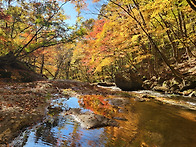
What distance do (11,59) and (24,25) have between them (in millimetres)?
4047

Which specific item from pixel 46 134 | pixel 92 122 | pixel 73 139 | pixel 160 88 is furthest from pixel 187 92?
pixel 46 134

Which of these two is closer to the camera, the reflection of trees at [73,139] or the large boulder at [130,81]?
the reflection of trees at [73,139]

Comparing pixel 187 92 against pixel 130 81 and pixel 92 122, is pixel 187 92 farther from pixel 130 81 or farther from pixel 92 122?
pixel 92 122

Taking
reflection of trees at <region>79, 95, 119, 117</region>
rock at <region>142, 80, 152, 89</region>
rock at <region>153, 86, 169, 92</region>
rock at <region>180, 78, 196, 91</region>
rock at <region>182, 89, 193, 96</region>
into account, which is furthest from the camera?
rock at <region>142, 80, 152, 89</region>

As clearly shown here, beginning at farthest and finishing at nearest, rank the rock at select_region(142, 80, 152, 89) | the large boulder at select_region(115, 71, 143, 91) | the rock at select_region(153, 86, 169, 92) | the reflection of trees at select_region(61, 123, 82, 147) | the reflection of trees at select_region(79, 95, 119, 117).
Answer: the large boulder at select_region(115, 71, 143, 91) < the rock at select_region(142, 80, 152, 89) < the rock at select_region(153, 86, 169, 92) < the reflection of trees at select_region(79, 95, 119, 117) < the reflection of trees at select_region(61, 123, 82, 147)

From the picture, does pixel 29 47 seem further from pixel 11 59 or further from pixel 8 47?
pixel 11 59

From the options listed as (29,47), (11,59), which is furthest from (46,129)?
(11,59)

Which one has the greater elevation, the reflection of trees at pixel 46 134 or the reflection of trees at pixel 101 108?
the reflection of trees at pixel 46 134

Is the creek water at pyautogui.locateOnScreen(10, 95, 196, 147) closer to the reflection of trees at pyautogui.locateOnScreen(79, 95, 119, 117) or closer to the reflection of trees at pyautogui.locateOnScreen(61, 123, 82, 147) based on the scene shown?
the reflection of trees at pyautogui.locateOnScreen(61, 123, 82, 147)

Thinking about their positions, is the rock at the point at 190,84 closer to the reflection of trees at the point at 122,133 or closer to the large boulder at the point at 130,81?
the large boulder at the point at 130,81

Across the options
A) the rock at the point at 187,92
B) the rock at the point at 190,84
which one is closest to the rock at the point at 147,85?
the rock at the point at 190,84

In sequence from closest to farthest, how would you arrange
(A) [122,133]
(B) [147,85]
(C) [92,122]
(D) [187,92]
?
(A) [122,133] → (C) [92,122] → (D) [187,92] → (B) [147,85]

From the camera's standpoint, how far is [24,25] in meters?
13.9

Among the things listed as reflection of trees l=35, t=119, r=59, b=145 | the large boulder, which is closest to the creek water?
reflection of trees l=35, t=119, r=59, b=145
